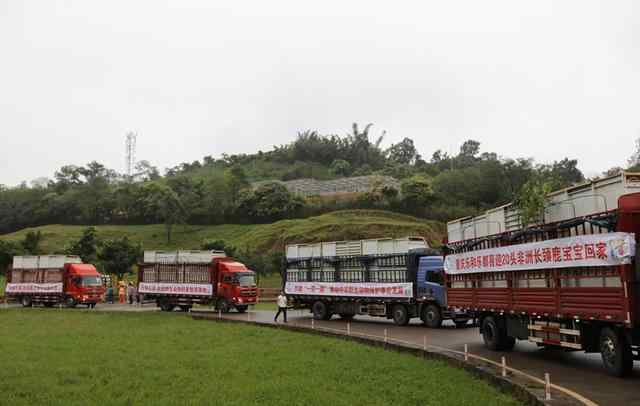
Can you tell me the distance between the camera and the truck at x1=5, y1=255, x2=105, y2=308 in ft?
127

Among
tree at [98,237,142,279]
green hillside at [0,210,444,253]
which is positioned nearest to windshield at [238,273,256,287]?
tree at [98,237,142,279]

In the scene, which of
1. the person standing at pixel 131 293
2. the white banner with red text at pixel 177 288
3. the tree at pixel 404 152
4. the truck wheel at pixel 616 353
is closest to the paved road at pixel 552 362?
the truck wheel at pixel 616 353

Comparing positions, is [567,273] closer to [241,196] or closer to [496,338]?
[496,338]

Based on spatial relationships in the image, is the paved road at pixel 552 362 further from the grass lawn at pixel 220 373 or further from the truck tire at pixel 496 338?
the grass lawn at pixel 220 373

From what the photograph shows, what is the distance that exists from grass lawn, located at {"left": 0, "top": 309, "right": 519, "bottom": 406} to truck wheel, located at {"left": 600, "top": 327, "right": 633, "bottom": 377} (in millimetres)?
2554

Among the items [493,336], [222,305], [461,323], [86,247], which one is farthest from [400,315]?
[86,247]

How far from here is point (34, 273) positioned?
136ft

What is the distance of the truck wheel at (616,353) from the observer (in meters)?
11.1

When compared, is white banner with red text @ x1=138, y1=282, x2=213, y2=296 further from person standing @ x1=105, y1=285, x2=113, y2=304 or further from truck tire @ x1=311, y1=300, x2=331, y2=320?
person standing @ x1=105, y1=285, x2=113, y2=304

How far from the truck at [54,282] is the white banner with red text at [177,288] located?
524 cm

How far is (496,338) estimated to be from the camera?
15.9 m

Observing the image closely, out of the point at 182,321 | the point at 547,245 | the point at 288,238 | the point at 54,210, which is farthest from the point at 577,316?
the point at 54,210

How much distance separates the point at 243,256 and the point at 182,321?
26342 mm

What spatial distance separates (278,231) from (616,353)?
202ft
